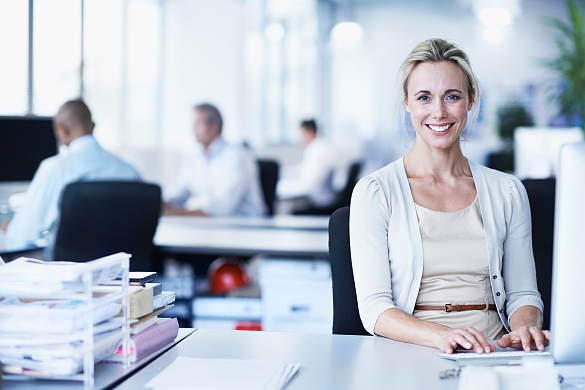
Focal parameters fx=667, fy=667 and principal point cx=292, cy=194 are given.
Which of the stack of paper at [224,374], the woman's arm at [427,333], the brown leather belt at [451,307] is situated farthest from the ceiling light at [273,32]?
the stack of paper at [224,374]

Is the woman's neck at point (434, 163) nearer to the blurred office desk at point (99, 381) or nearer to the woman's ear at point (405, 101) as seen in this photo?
the woman's ear at point (405, 101)

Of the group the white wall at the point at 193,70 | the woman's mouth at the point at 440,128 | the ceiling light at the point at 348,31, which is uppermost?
the ceiling light at the point at 348,31

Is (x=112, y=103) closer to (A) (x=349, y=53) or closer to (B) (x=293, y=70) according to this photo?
(B) (x=293, y=70)

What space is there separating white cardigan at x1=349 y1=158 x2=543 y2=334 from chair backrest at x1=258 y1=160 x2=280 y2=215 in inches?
139

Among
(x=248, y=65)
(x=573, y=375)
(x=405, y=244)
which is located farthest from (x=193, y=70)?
(x=573, y=375)

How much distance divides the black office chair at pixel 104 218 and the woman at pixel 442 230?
1.36m

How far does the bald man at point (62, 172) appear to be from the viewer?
9.80ft

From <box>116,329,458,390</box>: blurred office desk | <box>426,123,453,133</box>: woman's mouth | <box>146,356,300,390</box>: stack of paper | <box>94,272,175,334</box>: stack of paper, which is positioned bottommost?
<box>116,329,458,390</box>: blurred office desk

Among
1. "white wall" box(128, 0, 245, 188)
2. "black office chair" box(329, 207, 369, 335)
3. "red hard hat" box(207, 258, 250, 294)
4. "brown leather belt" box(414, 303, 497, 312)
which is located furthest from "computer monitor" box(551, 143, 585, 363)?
"white wall" box(128, 0, 245, 188)

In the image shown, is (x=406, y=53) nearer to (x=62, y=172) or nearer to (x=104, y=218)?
(x=62, y=172)

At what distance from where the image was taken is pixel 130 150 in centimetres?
583

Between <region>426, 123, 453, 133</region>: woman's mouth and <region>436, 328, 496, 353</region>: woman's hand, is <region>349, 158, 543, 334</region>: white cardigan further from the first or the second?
<region>436, 328, 496, 353</region>: woman's hand

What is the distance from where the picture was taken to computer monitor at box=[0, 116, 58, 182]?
126 inches

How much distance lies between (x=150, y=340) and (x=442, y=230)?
2.55 ft
